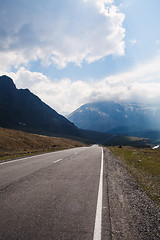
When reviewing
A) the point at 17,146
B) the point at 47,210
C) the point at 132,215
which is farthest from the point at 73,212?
the point at 17,146

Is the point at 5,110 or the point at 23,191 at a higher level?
the point at 5,110

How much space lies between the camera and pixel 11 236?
11.4ft

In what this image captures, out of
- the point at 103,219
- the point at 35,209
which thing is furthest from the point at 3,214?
the point at 103,219

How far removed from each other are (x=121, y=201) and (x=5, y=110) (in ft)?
645

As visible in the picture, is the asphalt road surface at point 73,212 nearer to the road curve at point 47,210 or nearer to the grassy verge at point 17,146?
the road curve at point 47,210

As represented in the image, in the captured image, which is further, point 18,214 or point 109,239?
point 18,214

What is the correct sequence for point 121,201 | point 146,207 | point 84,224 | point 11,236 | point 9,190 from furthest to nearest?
point 9,190, point 121,201, point 146,207, point 84,224, point 11,236

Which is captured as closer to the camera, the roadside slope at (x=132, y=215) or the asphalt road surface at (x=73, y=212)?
the asphalt road surface at (x=73, y=212)

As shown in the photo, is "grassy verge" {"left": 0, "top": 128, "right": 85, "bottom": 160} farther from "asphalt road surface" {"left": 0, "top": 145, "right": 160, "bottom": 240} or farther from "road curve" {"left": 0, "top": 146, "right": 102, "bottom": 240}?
"asphalt road surface" {"left": 0, "top": 145, "right": 160, "bottom": 240}

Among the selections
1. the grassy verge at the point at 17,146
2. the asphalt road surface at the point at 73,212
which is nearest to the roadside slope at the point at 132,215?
the asphalt road surface at the point at 73,212

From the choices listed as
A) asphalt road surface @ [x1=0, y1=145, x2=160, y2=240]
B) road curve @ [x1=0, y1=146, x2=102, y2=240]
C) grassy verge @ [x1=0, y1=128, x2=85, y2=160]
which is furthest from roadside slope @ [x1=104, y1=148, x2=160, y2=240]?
grassy verge @ [x1=0, y1=128, x2=85, y2=160]

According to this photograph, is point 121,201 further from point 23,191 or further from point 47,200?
point 23,191

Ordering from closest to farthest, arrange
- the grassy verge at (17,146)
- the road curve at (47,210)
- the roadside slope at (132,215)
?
the road curve at (47,210) < the roadside slope at (132,215) < the grassy verge at (17,146)

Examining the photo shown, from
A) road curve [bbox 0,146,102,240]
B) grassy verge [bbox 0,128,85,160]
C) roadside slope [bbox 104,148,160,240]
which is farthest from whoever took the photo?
grassy verge [bbox 0,128,85,160]
